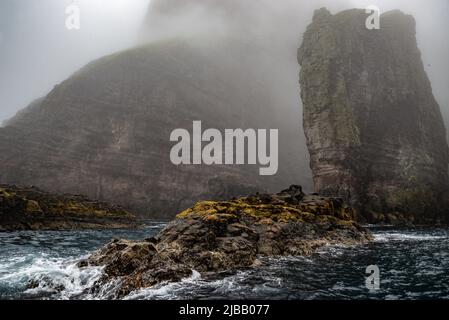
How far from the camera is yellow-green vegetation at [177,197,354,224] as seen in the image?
108 ft

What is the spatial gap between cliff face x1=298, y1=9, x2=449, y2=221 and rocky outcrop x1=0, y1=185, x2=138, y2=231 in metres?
59.2

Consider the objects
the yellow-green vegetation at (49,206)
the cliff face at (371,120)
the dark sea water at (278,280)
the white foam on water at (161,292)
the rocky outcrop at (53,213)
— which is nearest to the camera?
the white foam on water at (161,292)

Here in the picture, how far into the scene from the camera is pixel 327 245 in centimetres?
3788

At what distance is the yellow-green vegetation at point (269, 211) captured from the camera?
108 ft

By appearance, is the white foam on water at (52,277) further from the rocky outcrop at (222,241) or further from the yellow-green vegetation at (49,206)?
the yellow-green vegetation at (49,206)

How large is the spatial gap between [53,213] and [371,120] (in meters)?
97.4

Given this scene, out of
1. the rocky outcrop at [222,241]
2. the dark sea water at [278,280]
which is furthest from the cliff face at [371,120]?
the dark sea water at [278,280]

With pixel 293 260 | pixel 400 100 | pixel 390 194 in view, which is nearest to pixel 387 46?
pixel 400 100

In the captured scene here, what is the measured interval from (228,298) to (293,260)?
1291 cm

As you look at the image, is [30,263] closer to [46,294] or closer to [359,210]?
[46,294]

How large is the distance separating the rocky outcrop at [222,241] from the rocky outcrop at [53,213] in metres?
43.7

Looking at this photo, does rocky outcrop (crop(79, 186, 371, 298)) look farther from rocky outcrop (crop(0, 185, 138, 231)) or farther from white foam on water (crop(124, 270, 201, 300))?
rocky outcrop (crop(0, 185, 138, 231))

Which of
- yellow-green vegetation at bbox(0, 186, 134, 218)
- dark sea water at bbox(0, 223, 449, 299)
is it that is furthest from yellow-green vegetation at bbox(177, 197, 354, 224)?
yellow-green vegetation at bbox(0, 186, 134, 218)

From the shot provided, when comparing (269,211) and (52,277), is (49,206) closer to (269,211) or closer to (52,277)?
(269,211)
